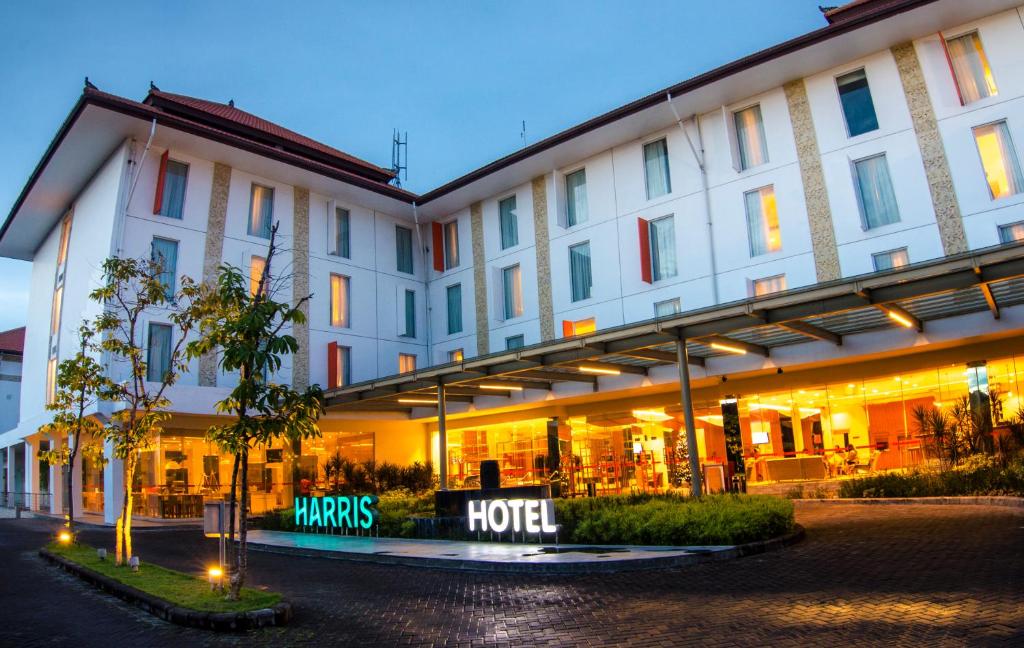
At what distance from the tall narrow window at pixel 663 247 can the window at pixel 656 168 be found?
1.00 meters

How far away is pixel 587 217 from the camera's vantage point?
27.6 meters

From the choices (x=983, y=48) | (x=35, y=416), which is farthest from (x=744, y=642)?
(x=35, y=416)

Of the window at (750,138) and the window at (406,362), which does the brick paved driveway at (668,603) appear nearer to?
the window at (750,138)

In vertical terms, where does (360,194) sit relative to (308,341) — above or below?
above

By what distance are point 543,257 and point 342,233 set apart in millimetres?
8812

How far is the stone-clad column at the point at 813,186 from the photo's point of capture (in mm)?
21562

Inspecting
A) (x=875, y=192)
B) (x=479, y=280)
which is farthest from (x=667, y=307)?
(x=479, y=280)

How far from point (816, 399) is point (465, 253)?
Result: 15.3 meters

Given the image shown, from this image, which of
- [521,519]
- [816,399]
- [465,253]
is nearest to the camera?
[521,519]

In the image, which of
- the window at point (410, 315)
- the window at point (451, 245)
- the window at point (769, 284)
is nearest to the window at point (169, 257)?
the window at point (410, 315)

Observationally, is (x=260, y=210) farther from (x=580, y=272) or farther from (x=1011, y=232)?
(x=1011, y=232)

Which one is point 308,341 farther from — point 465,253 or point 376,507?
point 376,507

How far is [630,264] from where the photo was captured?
25.7 meters

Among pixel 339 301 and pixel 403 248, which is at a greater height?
pixel 403 248
